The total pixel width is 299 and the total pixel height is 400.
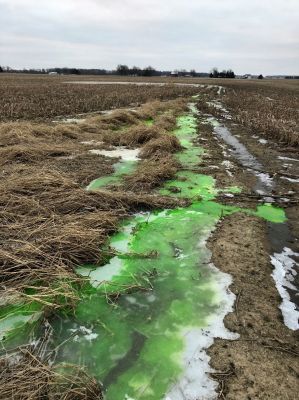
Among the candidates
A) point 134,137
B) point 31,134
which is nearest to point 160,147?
point 134,137

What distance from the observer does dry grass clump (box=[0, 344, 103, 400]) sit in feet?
9.24

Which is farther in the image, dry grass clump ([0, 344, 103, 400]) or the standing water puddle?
the standing water puddle

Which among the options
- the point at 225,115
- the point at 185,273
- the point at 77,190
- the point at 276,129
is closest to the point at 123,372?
the point at 185,273

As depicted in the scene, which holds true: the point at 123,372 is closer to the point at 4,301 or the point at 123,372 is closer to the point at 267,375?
the point at 267,375

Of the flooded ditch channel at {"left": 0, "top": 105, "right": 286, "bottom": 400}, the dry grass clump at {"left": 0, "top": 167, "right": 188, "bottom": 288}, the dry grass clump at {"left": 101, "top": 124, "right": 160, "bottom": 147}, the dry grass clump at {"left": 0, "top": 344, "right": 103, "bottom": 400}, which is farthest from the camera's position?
the dry grass clump at {"left": 101, "top": 124, "right": 160, "bottom": 147}

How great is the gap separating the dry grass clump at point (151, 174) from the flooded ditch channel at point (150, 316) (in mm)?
1373

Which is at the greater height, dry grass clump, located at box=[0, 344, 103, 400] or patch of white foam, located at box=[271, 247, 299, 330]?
dry grass clump, located at box=[0, 344, 103, 400]

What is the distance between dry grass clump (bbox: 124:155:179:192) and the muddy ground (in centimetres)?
159

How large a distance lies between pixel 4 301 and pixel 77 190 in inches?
106

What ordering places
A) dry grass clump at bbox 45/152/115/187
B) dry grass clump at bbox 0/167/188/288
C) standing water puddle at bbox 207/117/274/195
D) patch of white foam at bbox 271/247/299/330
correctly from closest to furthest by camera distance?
patch of white foam at bbox 271/247/299/330, dry grass clump at bbox 0/167/188/288, dry grass clump at bbox 45/152/115/187, standing water puddle at bbox 207/117/274/195

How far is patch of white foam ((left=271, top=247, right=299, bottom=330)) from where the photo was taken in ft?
12.7

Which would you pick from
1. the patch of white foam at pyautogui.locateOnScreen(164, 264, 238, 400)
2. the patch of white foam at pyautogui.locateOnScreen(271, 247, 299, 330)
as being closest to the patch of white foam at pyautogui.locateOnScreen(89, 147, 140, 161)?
the patch of white foam at pyautogui.locateOnScreen(271, 247, 299, 330)

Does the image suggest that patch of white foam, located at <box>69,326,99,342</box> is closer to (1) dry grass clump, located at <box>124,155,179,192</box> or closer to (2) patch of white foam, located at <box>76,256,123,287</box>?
(2) patch of white foam, located at <box>76,256,123,287</box>

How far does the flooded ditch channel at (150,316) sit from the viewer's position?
310cm
